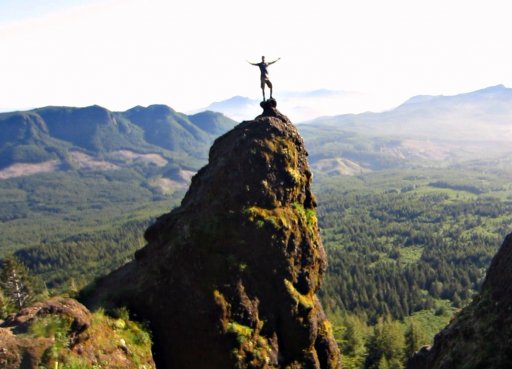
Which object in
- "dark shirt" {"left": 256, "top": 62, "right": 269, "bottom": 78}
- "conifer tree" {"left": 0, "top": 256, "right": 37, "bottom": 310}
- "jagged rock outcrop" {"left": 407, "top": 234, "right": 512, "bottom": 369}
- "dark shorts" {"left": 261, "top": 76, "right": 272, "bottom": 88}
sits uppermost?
"dark shirt" {"left": 256, "top": 62, "right": 269, "bottom": 78}

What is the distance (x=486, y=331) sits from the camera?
2631 cm

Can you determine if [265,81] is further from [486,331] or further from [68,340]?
[68,340]

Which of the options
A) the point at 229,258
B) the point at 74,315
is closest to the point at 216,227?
the point at 229,258

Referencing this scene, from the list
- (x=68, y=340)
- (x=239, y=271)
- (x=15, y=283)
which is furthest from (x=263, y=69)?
(x=15, y=283)

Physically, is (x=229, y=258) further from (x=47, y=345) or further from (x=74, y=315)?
(x=47, y=345)

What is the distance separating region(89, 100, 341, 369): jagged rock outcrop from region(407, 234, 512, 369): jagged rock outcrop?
970cm

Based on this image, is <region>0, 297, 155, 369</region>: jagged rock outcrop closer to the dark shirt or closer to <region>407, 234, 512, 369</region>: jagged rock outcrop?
<region>407, 234, 512, 369</region>: jagged rock outcrop

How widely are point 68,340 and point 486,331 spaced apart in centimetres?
2335

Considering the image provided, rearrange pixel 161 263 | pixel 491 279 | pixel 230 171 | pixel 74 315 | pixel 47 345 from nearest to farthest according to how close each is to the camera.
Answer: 1. pixel 47 345
2. pixel 74 315
3. pixel 491 279
4. pixel 161 263
5. pixel 230 171

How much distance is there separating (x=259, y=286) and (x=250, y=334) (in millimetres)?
3500

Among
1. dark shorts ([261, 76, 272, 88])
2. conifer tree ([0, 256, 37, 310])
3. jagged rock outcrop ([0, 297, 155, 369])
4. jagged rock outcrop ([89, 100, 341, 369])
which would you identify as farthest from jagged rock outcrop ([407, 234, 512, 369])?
conifer tree ([0, 256, 37, 310])

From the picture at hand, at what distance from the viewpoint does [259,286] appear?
33.6m

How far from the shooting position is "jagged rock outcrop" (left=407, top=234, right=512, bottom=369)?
24.1 meters

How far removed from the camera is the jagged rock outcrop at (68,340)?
2252cm
